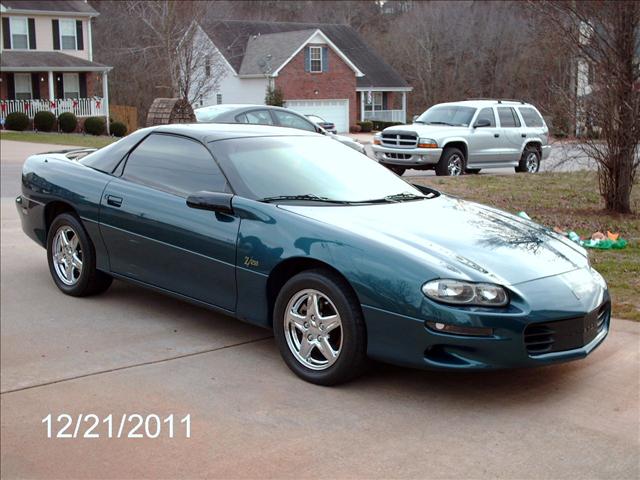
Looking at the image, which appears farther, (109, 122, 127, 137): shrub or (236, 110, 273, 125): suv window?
(109, 122, 127, 137): shrub

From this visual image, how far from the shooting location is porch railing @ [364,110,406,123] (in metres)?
56.3

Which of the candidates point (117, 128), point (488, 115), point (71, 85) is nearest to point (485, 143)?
point (488, 115)

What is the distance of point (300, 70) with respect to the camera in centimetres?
5059

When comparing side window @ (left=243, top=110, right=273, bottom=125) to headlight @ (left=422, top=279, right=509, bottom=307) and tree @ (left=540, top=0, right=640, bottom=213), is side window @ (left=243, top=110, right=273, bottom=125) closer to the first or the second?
tree @ (left=540, top=0, right=640, bottom=213)

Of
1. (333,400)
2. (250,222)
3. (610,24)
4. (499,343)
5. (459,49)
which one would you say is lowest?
(333,400)

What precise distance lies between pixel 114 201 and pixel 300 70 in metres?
45.1

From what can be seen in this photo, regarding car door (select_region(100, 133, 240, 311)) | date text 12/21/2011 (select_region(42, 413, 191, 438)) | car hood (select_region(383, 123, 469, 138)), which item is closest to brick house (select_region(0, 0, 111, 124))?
car hood (select_region(383, 123, 469, 138))

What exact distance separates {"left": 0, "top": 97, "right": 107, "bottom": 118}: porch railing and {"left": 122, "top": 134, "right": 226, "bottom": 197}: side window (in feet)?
120

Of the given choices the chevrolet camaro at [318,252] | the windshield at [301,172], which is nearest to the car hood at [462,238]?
the chevrolet camaro at [318,252]

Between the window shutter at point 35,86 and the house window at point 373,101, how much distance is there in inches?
831

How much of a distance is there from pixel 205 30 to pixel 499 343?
46.3m

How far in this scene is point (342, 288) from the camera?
5.11 meters

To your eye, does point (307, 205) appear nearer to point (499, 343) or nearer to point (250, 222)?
point (250, 222)

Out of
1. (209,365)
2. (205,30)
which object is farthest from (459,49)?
(209,365)
